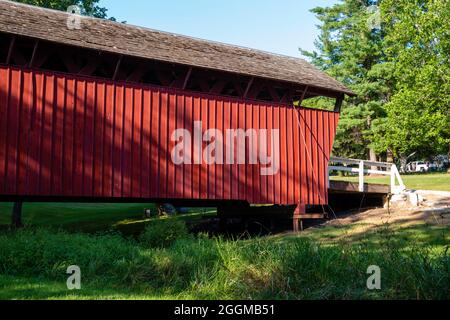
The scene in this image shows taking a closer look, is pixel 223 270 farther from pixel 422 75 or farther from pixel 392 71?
pixel 392 71

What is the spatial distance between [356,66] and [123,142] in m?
24.5

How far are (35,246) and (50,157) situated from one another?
366cm

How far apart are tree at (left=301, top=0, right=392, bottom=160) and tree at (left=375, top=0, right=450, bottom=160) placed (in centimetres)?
363

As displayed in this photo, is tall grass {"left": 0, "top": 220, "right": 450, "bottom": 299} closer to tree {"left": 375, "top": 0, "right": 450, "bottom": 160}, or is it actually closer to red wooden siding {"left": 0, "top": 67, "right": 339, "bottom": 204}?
red wooden siding {"left": 0, "top": 67, "right": 339, "bottom": 204}

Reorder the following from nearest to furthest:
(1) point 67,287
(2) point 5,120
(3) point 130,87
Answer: (1) point 67,287 → (2) point 5,120 → (3) point 130,87

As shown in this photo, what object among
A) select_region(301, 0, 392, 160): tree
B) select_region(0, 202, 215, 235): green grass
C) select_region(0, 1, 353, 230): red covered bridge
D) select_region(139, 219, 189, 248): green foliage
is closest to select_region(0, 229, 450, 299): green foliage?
select_region(139, 219, 189, 248): green foliage

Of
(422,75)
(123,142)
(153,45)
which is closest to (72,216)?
(123,142)

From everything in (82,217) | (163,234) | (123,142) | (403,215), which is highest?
(123,142)

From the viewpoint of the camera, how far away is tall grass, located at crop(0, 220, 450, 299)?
5453mm

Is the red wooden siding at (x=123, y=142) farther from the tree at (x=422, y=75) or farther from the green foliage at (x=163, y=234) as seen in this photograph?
the tree at (x=422, y=75)

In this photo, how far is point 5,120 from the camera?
35.4 ft

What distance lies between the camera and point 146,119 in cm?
1234
